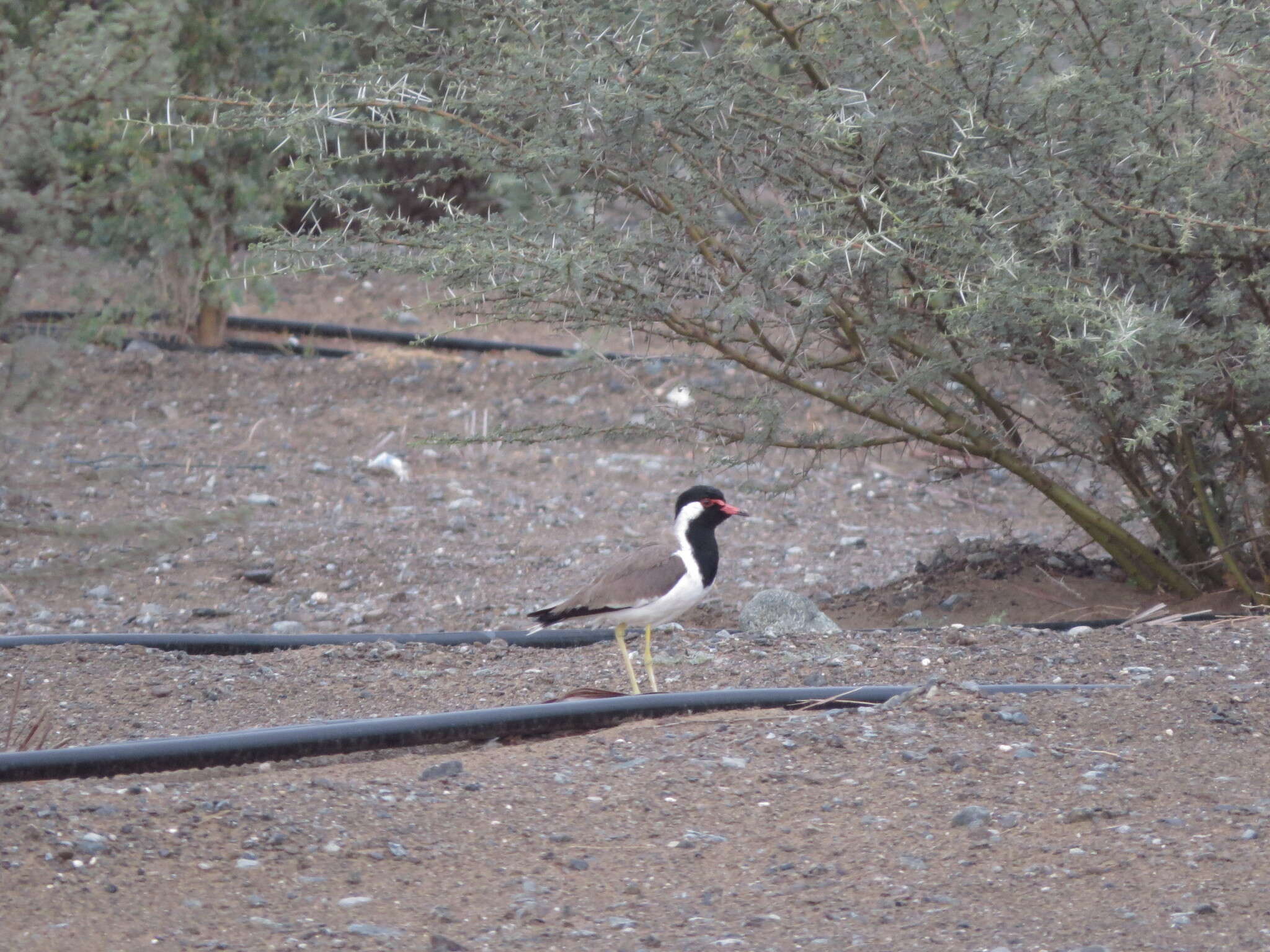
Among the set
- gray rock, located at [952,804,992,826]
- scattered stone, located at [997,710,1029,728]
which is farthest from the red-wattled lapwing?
gray rock, located at [952,804,992,826]

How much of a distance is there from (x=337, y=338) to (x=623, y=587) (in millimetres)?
8385

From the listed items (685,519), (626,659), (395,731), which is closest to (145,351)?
(685,519)

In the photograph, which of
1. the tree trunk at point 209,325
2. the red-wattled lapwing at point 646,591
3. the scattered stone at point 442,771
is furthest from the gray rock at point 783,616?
the tree trunk at point 209,325

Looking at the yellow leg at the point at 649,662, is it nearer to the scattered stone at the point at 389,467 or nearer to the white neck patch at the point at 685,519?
the white neck patch at the point at 685,519

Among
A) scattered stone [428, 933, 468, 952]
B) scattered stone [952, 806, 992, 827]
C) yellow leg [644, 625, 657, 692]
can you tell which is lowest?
scattered stone [428, 933, 468, 952]

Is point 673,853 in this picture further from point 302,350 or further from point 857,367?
point 302,350

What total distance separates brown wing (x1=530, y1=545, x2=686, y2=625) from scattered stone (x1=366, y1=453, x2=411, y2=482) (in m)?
4.43

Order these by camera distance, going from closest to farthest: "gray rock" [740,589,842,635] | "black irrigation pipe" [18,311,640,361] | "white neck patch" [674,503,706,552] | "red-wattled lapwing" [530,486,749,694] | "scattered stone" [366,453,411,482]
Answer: "red-wattled lapwing" [530,486,749,694]
"white neck patch" [674,503,706,552]
"gray rock" [740,589,842,635]
"scattered stone" [366,453,411,482]
"black irrigation pipe" [18,311,640,361]

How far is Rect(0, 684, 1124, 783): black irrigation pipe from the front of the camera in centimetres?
387

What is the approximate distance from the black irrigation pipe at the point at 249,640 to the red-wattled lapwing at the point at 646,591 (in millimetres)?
445

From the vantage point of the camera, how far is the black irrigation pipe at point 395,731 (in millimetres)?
3865

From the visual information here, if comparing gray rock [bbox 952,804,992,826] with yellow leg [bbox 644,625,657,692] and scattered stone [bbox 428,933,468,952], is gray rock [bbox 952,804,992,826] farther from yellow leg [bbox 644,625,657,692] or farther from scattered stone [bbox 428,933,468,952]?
yellow leg [bbox 644,625,657,692]

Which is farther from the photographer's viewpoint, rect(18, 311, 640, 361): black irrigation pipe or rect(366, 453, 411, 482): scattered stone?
rect(18, 311, 640, 361): black irrigation pipe

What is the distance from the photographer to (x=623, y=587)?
5152 mm
